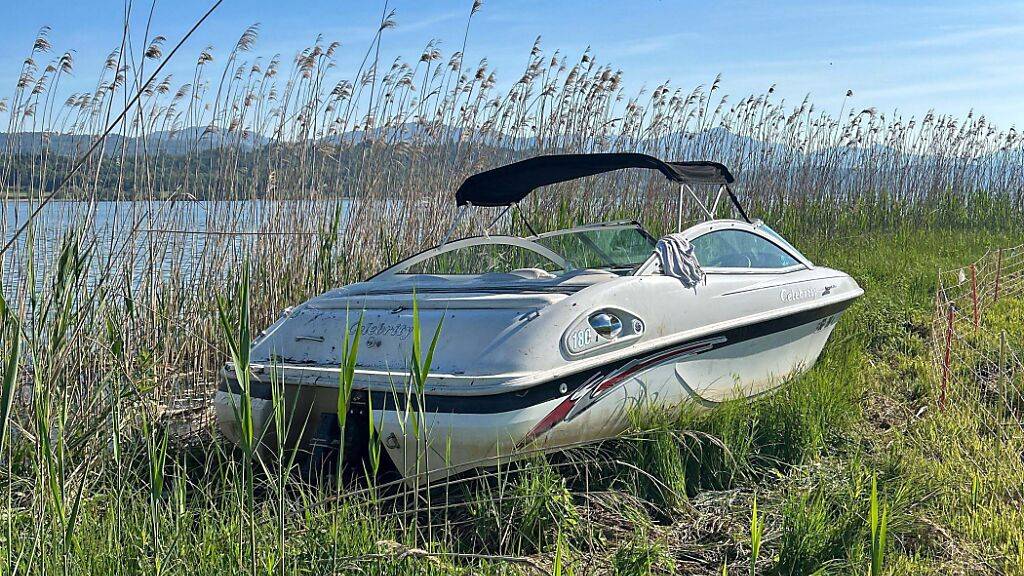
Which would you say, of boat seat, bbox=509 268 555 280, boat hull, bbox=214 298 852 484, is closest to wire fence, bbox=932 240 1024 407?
boat hull, bbox=214 298 852 484

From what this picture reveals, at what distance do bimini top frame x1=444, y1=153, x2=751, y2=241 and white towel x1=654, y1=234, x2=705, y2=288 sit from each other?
21 cm

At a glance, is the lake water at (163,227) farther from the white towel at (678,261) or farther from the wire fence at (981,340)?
the wire fence at (981,340)

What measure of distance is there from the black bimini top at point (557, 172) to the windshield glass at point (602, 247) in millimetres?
405

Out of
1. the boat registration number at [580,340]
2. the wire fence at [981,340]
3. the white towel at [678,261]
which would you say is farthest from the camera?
the wire fence at [981,340]

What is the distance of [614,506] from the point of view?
3.42 m

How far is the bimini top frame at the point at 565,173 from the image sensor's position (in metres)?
4.18

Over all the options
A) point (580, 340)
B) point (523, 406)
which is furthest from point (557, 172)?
point (523, 406)

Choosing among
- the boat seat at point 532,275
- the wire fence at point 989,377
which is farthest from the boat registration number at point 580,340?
the wire fence at point 989,377

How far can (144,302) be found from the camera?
545 centimetres

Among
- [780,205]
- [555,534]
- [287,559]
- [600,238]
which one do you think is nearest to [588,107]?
[780,205]

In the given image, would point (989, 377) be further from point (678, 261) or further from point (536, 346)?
point (536, 346)

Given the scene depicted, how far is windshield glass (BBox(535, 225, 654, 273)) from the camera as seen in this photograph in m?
5.15

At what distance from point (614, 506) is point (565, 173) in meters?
1.84

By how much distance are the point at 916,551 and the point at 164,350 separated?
4.03m
